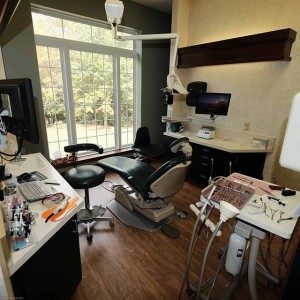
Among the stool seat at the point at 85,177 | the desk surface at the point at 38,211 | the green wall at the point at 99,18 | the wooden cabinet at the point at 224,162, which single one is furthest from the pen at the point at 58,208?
the wooden cabinet at the point at 224,162

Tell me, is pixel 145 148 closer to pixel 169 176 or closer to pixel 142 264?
pixel 169 176

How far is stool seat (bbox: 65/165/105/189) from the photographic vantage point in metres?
2.01

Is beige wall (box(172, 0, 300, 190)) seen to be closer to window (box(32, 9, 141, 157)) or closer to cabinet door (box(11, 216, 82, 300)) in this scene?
window (box(32, 9, 141, 157))

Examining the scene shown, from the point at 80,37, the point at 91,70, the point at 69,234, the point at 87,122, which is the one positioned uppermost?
the point at 80,37

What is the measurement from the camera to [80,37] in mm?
3252

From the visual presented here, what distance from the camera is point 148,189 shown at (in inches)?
78.6

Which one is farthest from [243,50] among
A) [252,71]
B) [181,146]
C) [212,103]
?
[181,146]

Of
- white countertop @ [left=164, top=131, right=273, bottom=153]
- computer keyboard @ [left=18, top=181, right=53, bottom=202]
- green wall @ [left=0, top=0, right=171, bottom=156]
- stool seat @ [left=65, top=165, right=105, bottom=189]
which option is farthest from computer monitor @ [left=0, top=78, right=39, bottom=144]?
white countertop @ [left=164, top=131, right=273, bottom=153]

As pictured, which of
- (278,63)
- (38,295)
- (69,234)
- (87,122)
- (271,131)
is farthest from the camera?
(87,122)

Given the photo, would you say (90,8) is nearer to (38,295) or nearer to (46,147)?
(46,147)

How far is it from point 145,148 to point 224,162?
4.39ft

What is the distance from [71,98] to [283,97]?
10.1ft

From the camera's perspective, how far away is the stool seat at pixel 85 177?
79.1 inches

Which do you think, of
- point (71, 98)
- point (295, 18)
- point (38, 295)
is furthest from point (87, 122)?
point (295, 18)
